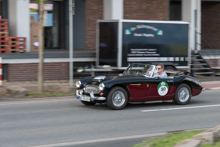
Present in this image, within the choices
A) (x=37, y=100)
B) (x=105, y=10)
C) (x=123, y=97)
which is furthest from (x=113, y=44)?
(x=123, y=97)

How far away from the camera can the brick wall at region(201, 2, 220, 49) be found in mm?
27000

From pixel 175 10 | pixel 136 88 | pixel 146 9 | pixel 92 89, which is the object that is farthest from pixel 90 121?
pixel 175 10

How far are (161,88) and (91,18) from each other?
1116cm

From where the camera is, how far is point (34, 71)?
17266mm

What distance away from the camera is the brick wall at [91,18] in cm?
2102

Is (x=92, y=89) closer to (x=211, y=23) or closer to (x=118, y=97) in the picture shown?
(x=118, y=97)

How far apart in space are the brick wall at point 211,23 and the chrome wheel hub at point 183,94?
16546mm

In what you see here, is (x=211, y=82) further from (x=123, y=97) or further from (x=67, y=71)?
(x=123, y=97)

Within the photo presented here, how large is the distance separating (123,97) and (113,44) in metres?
6.98

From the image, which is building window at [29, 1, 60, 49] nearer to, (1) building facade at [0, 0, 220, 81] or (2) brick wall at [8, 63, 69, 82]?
(1) building facade at [0, 0, 220, 81]

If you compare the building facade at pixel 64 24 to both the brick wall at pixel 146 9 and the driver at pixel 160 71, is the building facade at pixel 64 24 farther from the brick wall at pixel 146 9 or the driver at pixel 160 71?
the driver at pixel 160 71

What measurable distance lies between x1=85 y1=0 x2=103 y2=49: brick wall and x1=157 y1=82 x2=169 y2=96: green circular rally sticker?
10.7 m

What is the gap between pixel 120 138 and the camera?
714cm

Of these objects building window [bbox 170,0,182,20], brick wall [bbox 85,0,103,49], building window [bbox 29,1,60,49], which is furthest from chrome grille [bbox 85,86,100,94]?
building window [bbox 170,0,182,20]
